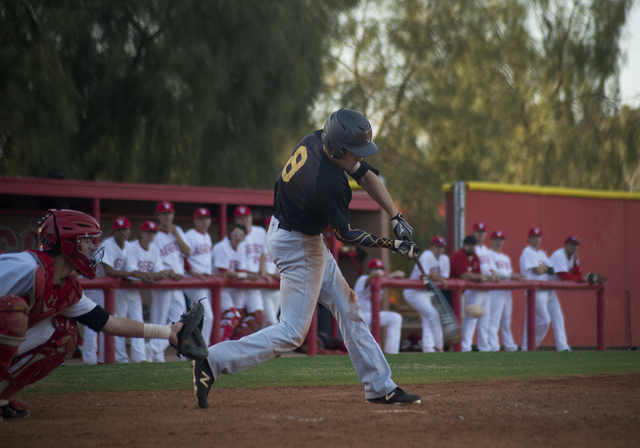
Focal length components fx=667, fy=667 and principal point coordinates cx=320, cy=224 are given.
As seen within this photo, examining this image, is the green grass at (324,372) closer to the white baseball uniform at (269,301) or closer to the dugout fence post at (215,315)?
the dugout fence post at (215,315)

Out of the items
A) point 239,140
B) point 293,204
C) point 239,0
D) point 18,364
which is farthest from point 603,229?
point 18,364

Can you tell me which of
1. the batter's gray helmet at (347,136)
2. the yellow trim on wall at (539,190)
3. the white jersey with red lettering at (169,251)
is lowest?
the white jersey with red lettering at (169,251)

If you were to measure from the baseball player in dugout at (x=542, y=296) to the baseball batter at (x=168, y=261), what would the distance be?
17.4 feet

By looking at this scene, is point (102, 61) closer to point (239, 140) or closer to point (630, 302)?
point (239, 140)

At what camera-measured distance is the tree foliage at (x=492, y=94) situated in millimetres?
18047

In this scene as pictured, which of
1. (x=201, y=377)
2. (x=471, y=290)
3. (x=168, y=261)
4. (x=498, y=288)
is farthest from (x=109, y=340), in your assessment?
(x=498, y=288)

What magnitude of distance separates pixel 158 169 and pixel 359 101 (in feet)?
26.5

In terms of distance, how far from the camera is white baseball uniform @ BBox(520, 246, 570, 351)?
34.3 feet

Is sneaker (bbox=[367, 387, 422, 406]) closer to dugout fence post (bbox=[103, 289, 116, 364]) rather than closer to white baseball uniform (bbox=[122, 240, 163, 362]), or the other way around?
dugout fence post (bbox=[103, 289, 116, 364])

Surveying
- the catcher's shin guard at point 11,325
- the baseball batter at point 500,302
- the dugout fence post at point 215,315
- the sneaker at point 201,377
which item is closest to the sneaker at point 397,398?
the sneaker at point 201,377

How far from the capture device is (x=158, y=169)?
12.7 meters

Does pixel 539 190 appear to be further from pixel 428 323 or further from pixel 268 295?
pixel 268 295

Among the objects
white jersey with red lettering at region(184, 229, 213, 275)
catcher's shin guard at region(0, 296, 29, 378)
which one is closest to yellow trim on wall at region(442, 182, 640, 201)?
white jersey with red lettering at region(184, 229, 213, 275)

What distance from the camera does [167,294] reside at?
28.0ft
